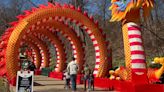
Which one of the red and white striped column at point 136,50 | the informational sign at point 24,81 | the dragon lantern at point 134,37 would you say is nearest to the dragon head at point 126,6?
the dragon lantern at point 134,37

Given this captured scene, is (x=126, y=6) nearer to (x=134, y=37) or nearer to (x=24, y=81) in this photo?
(x=134, y=37)

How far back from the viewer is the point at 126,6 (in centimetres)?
1464

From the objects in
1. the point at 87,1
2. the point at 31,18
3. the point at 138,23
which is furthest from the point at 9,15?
the point at 138,23

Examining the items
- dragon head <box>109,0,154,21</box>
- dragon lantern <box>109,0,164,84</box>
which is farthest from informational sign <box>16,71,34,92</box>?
dragon head <box>109,0,154,21</box>

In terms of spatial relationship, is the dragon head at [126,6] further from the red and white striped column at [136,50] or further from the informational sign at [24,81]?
the informational sign at [24,81]

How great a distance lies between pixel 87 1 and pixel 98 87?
2295cm

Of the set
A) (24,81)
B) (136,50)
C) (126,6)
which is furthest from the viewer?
(126,6)

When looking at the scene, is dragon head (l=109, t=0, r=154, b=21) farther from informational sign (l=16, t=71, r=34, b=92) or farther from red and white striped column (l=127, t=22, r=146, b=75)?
informational sign (l=16, t=71, r=34, b=92)

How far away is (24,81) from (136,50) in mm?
4945

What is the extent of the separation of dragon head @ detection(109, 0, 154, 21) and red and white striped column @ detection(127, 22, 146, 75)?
568 millimetres

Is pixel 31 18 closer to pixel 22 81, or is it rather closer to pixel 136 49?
pixel 136 49

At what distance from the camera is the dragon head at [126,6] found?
47.2 ft

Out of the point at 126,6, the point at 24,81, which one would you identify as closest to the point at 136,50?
the point at 126,6

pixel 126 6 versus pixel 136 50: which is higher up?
pixel 126 6
